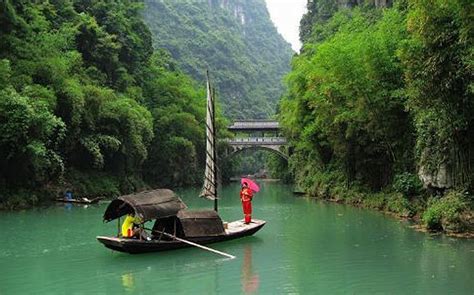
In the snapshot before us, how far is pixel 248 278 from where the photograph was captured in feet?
35.6

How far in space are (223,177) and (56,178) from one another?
3332 cm

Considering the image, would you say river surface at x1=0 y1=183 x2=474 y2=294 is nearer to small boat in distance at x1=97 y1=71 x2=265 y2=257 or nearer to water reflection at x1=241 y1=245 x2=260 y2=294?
water reflection at x1=241 y1=245 x2=260 y2=294

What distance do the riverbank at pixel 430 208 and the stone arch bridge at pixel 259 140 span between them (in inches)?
1213

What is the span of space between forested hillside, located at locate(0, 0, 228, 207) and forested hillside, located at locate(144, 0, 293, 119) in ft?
141

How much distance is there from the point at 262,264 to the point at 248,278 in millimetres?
A: 1417

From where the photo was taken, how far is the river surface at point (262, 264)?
33.1 feet

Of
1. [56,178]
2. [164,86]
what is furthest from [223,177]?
[56,178]

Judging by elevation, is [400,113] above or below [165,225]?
above

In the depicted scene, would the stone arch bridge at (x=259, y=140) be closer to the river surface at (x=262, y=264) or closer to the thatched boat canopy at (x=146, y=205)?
the river surface at (x=262, y=264)

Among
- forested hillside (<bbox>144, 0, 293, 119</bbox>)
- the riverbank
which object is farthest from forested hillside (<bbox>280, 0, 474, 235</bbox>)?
forested hillside (<bbox>144, 0, 293, 119</bbox>)

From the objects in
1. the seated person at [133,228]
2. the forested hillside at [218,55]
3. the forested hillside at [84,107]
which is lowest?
the seated person at [133,228]

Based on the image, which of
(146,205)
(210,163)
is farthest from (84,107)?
(146,205)

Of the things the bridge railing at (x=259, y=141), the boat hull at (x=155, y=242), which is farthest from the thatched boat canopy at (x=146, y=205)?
the bridge railing at (x=259, y=141)

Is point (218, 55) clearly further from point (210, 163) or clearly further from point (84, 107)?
point (210, 163)
